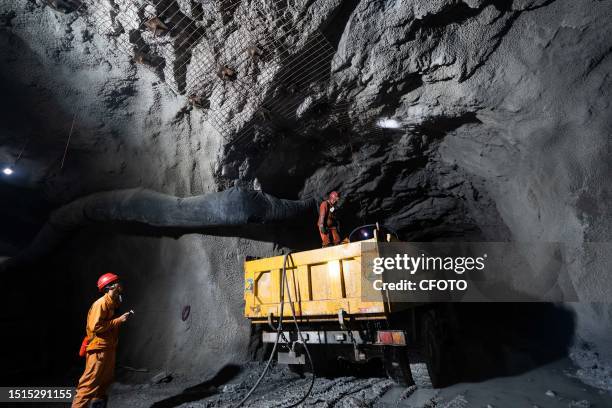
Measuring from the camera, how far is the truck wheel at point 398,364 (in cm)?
365

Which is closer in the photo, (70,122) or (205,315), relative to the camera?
(205,315)

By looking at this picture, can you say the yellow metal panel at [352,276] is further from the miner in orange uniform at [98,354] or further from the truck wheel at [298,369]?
the miner in orange uniform at [98,354]

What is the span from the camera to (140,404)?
4262 millimetres

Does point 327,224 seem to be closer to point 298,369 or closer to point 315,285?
point 315,285

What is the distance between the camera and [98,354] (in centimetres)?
355

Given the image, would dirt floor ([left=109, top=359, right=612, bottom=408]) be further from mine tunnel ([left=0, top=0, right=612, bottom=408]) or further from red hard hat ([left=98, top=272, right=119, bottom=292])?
red hard hat ([left=98, top=272, right=119, bottom=292])

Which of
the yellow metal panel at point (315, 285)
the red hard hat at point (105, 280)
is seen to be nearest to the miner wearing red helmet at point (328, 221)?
the yellow metal panel at point (315, 285)

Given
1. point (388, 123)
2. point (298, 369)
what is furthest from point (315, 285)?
point (388, 123)

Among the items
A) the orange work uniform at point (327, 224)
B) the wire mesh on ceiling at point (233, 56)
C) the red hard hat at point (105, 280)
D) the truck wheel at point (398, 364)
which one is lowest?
the truck wheel at point (398, 364)

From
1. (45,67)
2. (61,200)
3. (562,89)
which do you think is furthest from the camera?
(61,200)

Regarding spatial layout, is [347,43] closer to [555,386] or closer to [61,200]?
[555,386]

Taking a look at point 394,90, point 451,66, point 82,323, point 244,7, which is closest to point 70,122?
point 244,7

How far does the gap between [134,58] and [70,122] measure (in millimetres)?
2609

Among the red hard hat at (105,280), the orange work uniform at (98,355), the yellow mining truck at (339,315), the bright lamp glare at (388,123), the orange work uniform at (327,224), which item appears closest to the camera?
the yellow mining truck at (339,315)
